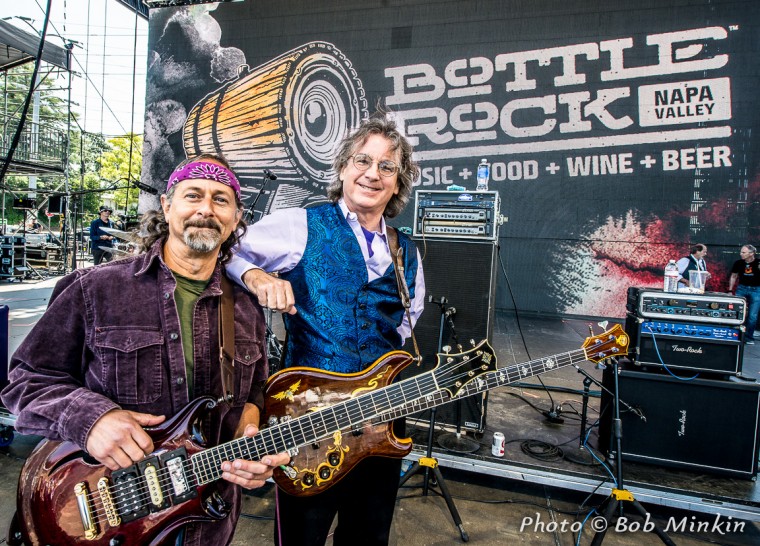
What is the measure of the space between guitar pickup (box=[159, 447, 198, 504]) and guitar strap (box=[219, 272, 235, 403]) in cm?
22

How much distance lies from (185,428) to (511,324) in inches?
315

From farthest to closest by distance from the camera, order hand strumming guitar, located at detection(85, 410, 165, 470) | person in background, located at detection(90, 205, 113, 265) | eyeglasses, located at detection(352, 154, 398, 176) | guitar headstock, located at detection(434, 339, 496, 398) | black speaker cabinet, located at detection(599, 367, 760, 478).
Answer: person in background, located at detection(90, 205, 113, 265), black speaker cabinet, located at detection(599, 367, 760, 478), eyeglasses, located at detection(352, 154, 398, 176), guitar headstock, located at detection(434, 339, 496, 398), hand strumming guitar, located at detection(85, 410, 165, 470)

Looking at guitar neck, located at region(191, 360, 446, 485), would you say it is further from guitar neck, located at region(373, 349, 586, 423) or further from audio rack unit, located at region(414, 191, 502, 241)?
audio rack unit, located at region(414, 191, 502, 241)

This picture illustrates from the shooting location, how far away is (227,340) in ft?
5.28

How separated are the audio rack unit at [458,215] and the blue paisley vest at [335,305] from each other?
1.91m

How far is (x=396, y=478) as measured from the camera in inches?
67.4

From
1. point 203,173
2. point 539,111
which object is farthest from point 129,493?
point 539,111

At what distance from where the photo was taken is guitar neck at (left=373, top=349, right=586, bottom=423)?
1.61 meters

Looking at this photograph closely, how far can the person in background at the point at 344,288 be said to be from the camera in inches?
63.3

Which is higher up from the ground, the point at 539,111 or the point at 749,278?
the point at 539,111

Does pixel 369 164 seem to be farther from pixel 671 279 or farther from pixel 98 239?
pixel 98 239

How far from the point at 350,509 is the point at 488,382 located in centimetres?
74

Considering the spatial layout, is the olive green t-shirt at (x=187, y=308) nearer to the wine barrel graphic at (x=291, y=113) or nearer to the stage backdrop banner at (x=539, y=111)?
the stage backdrop banner at (x=539, y=111)

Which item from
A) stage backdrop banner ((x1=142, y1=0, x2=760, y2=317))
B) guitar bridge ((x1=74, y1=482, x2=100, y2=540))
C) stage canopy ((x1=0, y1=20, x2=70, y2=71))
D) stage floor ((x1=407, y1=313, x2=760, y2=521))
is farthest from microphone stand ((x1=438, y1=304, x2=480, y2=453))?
stage canopy ((x1=0, y1=20, x2=70, y2=71))
